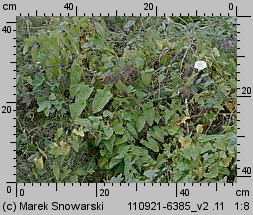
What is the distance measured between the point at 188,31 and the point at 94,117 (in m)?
0.73

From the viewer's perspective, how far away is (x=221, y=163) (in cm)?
248

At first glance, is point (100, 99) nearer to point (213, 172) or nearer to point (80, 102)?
point (80, 102)

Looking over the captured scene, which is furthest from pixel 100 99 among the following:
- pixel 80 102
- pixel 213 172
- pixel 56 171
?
pixel 213 172

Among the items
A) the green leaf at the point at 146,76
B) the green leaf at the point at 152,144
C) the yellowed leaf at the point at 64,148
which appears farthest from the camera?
the green leaf at the point at 146,76

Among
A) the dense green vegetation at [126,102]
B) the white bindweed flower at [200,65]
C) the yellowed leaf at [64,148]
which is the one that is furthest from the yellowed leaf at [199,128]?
the yellowed leaf at [64,148]

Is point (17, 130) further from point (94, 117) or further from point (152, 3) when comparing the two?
point (152, 3)

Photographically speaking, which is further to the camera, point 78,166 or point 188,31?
point 188,31

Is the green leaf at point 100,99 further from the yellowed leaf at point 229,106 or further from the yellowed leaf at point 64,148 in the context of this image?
the yellowed leaf at point 229,106

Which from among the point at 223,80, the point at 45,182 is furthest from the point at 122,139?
the point at 223,80

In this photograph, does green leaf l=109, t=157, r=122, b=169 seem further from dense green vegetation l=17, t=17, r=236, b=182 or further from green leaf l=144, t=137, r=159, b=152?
green leaf l=144, t=137, r=159, b=152

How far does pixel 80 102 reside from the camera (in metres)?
2.72

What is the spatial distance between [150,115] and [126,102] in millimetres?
124

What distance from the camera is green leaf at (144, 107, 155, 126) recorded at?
2715 millimetres

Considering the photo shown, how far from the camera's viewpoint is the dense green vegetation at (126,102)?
2.58m
